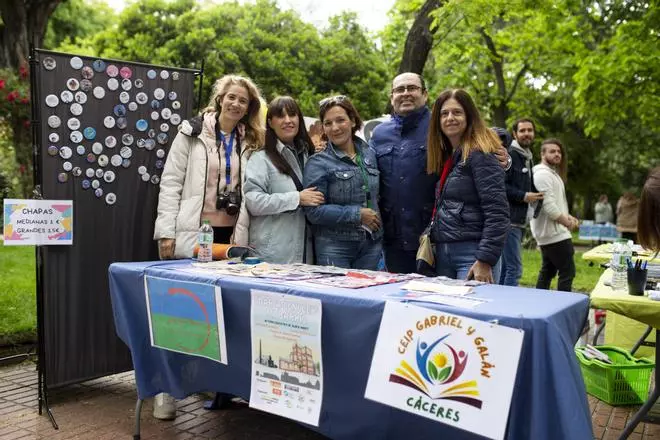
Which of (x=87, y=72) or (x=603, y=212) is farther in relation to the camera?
(x=603, y=212)

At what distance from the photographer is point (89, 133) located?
384cm

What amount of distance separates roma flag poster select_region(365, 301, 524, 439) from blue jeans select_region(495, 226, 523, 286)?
3.26m

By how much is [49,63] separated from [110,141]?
578 mm

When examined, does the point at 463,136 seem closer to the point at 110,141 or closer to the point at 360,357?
the point at 360,357

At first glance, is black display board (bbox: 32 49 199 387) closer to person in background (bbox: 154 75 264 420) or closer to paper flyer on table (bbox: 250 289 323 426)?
person in background (bbox: 154 75 264 420)

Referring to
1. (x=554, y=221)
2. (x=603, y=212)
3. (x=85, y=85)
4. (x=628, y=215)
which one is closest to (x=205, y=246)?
(x=85, y=85)

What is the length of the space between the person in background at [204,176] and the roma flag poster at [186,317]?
2.13 ft

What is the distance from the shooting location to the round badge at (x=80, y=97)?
3.77 meters

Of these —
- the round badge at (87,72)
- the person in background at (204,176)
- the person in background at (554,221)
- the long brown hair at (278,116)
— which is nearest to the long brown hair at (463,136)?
the long brown hair at (278,116)

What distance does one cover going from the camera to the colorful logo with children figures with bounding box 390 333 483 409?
210 centimetres

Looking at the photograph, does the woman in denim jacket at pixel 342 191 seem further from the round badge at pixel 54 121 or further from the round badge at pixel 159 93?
the round badge at pixel 54 121

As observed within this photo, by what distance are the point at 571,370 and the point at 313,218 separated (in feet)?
5.84

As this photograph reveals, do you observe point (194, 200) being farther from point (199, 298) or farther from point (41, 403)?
point (41, 403)

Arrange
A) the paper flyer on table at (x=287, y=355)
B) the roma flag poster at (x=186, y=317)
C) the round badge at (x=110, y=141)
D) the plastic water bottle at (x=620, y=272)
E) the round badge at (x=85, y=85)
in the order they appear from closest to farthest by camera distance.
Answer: the paper flyer on table at (x=287, y=355) < the roma flag poster at (x=186, y=317) < the plastic water bottle at (x=620, y=272) < the round badge at (x=85, y=85) < the round badge at (x=110, y=141)
